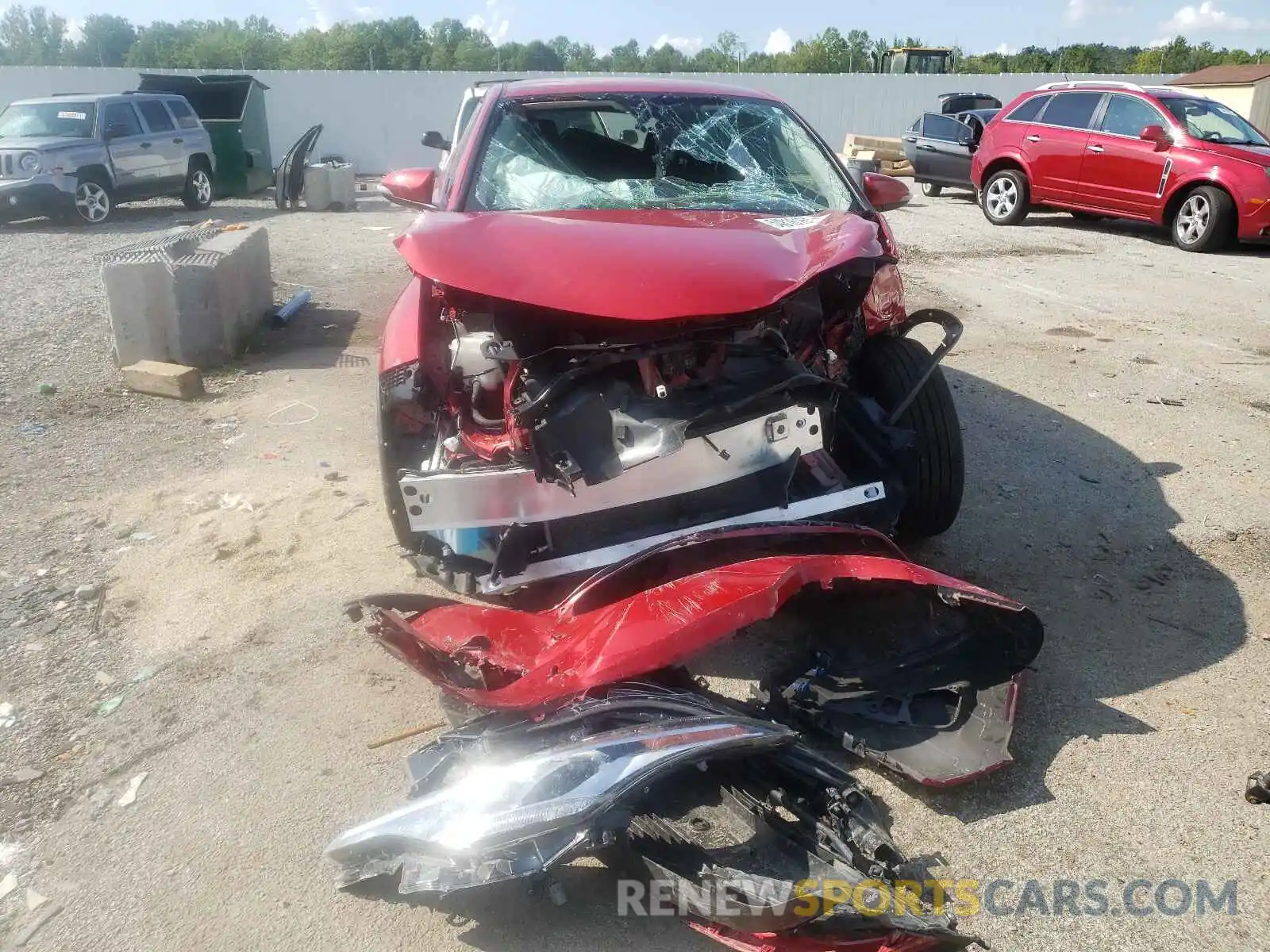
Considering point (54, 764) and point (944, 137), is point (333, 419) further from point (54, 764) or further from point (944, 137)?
point (944, 137)

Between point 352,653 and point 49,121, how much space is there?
1294 centimetres

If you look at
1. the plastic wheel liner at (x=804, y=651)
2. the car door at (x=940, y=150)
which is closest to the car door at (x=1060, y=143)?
the car door at (x=940, y=150)

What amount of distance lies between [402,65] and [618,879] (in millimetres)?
44116

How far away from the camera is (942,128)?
14.3 meters

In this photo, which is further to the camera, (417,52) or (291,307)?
(417,52)

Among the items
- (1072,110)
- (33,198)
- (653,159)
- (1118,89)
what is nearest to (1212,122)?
(1118,89)

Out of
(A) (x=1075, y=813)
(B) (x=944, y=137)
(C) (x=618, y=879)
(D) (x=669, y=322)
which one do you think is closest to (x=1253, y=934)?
(A) (x=1075, y=813)

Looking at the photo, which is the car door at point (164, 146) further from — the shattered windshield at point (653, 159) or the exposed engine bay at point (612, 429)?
the exposed engine bay at point (612, 429)

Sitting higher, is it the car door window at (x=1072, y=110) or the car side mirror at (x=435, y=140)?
the car door window at (x=1072, y=110)

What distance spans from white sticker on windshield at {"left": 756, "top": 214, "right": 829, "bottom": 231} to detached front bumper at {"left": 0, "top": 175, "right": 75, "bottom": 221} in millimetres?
11994

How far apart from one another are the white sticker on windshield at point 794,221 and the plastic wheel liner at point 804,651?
1.21m

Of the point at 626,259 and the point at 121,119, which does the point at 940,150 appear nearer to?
the point at 121,119

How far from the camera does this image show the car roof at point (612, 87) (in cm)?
428

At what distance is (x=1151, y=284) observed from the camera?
870 centimetres
